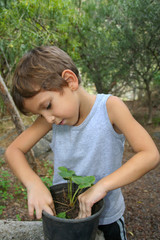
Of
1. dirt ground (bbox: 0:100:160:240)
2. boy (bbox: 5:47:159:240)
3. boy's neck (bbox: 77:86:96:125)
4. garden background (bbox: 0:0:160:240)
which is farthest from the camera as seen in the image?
garden background (bbox: 0:0:160:240)

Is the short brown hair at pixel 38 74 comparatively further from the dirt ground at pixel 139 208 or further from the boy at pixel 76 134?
the dirt ground at pixel 139 208

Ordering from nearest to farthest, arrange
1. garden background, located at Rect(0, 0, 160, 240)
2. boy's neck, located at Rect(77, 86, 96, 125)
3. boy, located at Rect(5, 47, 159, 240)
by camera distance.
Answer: boy, located at Rect(5, 47, 159, 240) < boy's neck, located at Rect(77, 86, 96, 125) < garden background, located at Rect(0, 0, 160, 240)

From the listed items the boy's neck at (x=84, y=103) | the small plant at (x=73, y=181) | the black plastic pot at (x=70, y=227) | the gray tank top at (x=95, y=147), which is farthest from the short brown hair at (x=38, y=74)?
the black plastic pot at (x=70, y=227)

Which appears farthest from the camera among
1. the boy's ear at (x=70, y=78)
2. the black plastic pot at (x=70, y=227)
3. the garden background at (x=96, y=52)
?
the garden background at (x=96, y=52)

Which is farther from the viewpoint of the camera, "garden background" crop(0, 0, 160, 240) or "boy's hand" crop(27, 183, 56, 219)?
"garden background" crop(0, 0, 160, 240)

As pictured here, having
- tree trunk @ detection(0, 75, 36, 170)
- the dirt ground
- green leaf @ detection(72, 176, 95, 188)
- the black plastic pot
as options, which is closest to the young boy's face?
green leaf @ detection(72, 176, 95, 188)

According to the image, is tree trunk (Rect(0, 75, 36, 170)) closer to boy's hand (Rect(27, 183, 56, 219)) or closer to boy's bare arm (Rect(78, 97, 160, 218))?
boy's hand (Rect(27, 183, 56, 219))

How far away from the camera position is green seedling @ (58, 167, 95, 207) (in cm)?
90

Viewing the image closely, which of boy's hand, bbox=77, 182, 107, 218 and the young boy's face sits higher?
the young boy's face

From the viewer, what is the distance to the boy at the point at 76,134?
3.03 feet

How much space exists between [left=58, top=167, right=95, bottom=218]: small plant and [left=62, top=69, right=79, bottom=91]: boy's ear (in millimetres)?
421

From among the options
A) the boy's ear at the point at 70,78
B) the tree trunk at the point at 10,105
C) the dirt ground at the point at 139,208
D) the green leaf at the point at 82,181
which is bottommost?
the dirt ground at the point at 139,208

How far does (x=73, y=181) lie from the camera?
3.29ft

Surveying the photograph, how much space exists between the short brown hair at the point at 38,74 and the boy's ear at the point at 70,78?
0.07ft
